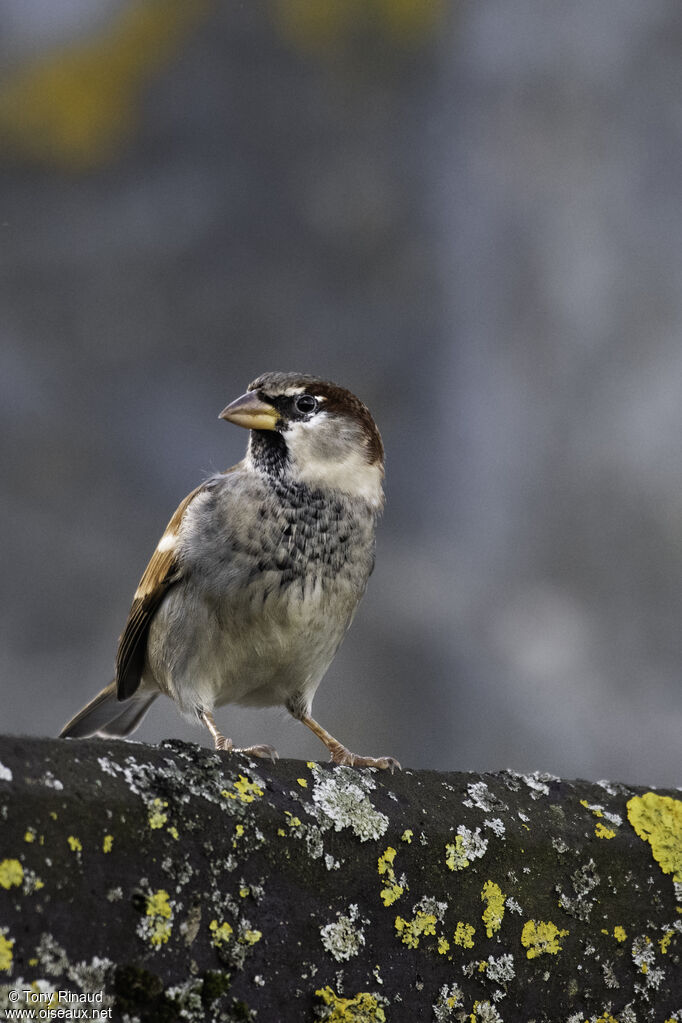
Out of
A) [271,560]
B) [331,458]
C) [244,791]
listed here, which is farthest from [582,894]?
[331,458]

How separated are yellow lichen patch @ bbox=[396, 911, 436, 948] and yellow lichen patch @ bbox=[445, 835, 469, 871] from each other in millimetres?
75

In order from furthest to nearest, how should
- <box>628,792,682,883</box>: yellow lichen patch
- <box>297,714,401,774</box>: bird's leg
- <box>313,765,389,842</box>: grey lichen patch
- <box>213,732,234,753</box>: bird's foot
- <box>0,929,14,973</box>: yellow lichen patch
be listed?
<box>213,732,234,753</box>: bird's foot → <box>297,714,401,774</box>: bird's leg → <box>628,792,682,883</box>: yellow lichen patch → <box>313,765,389,842</box>: grey lichen patch → <box>0,929,14,973</box>: yellow lichen patch

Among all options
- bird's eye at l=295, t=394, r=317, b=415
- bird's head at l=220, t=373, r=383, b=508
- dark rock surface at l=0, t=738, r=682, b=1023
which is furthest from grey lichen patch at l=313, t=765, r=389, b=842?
bird's eye at l=295, t=394, r=317, b=415

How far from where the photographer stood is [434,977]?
128 cm

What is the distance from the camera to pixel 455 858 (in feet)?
4.44

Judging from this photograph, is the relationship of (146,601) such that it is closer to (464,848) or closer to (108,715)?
(108,715)

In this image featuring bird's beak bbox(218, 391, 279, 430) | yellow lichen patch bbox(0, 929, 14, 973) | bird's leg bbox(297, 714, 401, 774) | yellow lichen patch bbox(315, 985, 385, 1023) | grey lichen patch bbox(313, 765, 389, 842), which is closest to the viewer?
yellow lichen patch bbox(0, 929, 14, 973)

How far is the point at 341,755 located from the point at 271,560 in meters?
0.47

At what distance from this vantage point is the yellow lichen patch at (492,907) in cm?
134

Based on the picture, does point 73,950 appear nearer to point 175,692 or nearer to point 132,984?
point 132,984

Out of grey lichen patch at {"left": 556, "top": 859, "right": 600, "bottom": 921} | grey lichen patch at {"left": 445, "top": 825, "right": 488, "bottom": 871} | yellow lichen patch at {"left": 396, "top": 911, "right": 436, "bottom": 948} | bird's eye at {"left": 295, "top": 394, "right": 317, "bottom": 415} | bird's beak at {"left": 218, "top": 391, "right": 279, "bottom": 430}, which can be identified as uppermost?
bird's eye at {"left": 295, "top": 394, "right": 317, "bottom": 415}

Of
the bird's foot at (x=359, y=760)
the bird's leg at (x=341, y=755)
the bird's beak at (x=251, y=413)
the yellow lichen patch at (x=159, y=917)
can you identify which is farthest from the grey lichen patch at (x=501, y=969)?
the bird's beak at (x=251, y=413)

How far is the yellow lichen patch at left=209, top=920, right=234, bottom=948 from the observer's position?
112cm

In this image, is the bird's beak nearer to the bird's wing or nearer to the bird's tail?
the bird's wing
